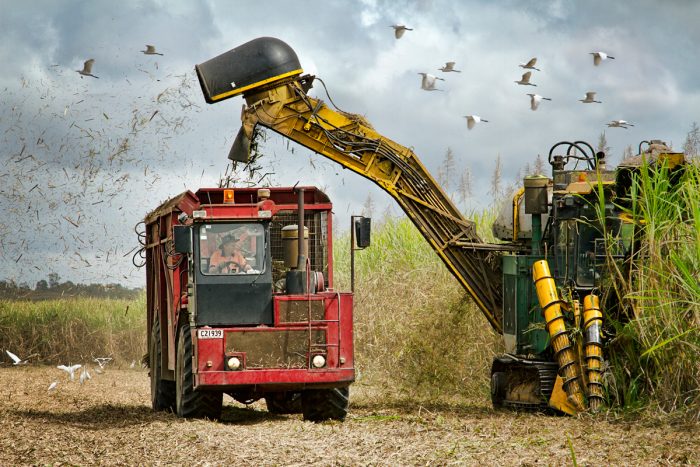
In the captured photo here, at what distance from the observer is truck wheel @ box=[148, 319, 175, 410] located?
46.0 feet

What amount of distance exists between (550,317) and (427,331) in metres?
5.55

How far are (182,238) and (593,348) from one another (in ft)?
15.4

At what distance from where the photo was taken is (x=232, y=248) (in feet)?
39.7

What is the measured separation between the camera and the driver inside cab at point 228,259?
39.5ft

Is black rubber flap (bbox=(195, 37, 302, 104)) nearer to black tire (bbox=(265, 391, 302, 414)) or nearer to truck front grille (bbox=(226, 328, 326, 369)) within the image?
truck front grille (bbox=(226, 328, 326, 369))

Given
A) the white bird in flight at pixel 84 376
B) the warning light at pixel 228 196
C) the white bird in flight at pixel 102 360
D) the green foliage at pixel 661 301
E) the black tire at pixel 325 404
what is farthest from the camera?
the white bird in flight at pixel 102 360

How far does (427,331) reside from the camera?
17672 mm

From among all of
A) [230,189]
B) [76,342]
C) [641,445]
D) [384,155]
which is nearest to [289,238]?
[230,189]

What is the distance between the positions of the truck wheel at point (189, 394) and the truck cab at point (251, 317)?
0.04 feet

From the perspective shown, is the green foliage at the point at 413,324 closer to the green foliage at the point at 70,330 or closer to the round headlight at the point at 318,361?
the round headlight at the point at 318,361

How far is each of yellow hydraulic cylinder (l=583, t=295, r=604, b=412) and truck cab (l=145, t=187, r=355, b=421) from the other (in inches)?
103

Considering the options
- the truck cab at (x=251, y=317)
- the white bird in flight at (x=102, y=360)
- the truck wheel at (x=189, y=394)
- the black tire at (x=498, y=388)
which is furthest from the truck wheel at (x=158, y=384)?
the white bird in flight at (x=102, y=360)

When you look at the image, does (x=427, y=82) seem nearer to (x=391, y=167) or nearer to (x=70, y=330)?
(x=391, y=167)

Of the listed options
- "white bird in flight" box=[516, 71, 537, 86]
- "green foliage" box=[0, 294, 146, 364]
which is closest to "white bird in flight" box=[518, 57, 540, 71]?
"white bird in flight" box=[516, 71, 537, 86]
